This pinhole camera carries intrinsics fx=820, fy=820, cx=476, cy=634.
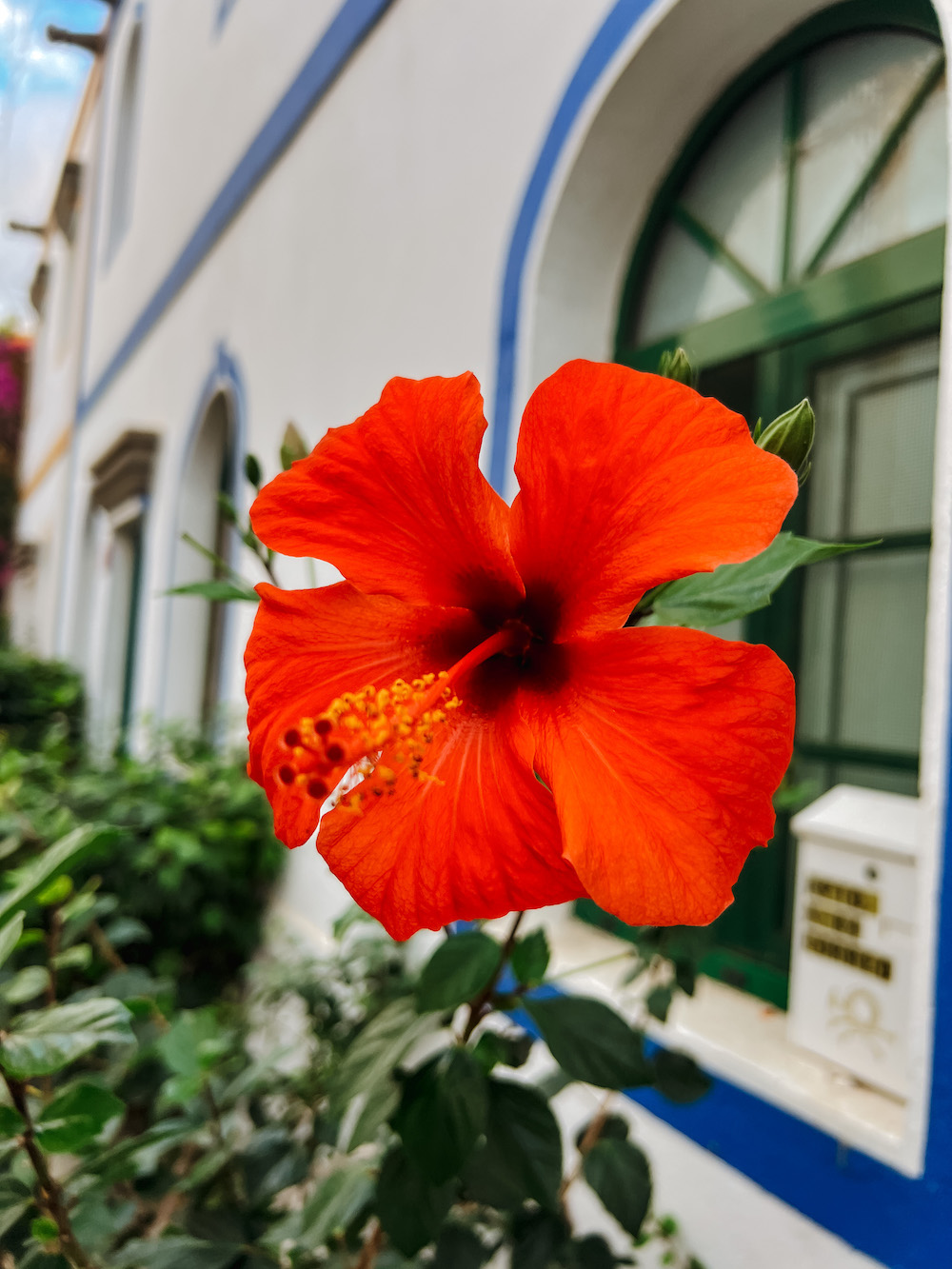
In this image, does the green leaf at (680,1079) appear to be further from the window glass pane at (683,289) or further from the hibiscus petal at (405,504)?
the window glass pane at (683,289)

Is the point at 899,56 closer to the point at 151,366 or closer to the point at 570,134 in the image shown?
the point at 570,134

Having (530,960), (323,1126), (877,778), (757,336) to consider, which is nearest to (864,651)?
(877,778)

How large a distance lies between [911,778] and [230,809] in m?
2.34

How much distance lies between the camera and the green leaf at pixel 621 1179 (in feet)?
2.85

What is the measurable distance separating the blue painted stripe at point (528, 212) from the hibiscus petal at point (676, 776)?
1.35 metres

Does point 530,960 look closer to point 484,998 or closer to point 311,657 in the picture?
point 484,998

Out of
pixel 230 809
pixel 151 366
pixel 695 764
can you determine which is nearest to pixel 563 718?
pixel 695 764

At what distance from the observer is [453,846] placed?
439 millimetres

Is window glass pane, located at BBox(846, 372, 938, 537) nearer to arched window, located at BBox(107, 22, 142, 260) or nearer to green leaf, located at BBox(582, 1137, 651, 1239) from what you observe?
green leaf, located at BBox(582, 1137, 651, 1239)

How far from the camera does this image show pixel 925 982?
0.98 metres

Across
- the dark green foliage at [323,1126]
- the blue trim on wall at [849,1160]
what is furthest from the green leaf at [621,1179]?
the blue trim on wall at [849,1160]

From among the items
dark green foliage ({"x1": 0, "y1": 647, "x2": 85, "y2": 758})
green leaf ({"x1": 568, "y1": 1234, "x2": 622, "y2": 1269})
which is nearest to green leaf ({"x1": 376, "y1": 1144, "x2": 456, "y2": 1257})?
green leaf ({"x1": 568, "y1": 1234, "x2": 622, "y2": 1269})

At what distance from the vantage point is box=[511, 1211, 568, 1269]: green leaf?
93 cm

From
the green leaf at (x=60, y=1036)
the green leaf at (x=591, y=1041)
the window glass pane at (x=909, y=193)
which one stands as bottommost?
the green leaf at (x=60, y=1036)
